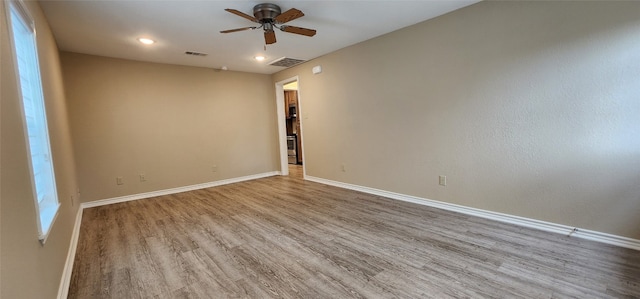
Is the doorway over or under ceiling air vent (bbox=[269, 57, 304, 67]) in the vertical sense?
under

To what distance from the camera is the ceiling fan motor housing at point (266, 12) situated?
2.58m

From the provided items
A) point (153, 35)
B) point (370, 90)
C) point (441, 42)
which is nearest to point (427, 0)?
point (441, 42)

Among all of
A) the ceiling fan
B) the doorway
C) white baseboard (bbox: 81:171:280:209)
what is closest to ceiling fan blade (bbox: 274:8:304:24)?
the ceiling fan

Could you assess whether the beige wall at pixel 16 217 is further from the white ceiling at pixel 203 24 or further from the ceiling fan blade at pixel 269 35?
the ceiling fan blade at pixel 269 35

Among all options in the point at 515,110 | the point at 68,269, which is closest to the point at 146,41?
the point at 68,269

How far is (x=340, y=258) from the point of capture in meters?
2.15

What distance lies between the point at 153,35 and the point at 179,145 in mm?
2110

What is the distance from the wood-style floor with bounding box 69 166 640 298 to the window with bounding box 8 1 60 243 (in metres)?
0.63

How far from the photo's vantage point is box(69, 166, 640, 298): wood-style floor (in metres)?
1.74

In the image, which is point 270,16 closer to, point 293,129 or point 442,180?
point 442,180

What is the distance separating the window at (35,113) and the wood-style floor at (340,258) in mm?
629

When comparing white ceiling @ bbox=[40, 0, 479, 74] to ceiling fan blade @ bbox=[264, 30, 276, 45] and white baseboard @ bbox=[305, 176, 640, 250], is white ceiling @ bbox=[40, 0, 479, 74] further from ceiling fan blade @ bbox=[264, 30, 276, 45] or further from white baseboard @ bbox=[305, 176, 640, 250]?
white baseboard @ bbox=[305, 176, 640, 250]

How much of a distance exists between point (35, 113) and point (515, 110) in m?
4.12

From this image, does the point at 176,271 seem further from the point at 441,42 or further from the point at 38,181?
the point at 441,42
